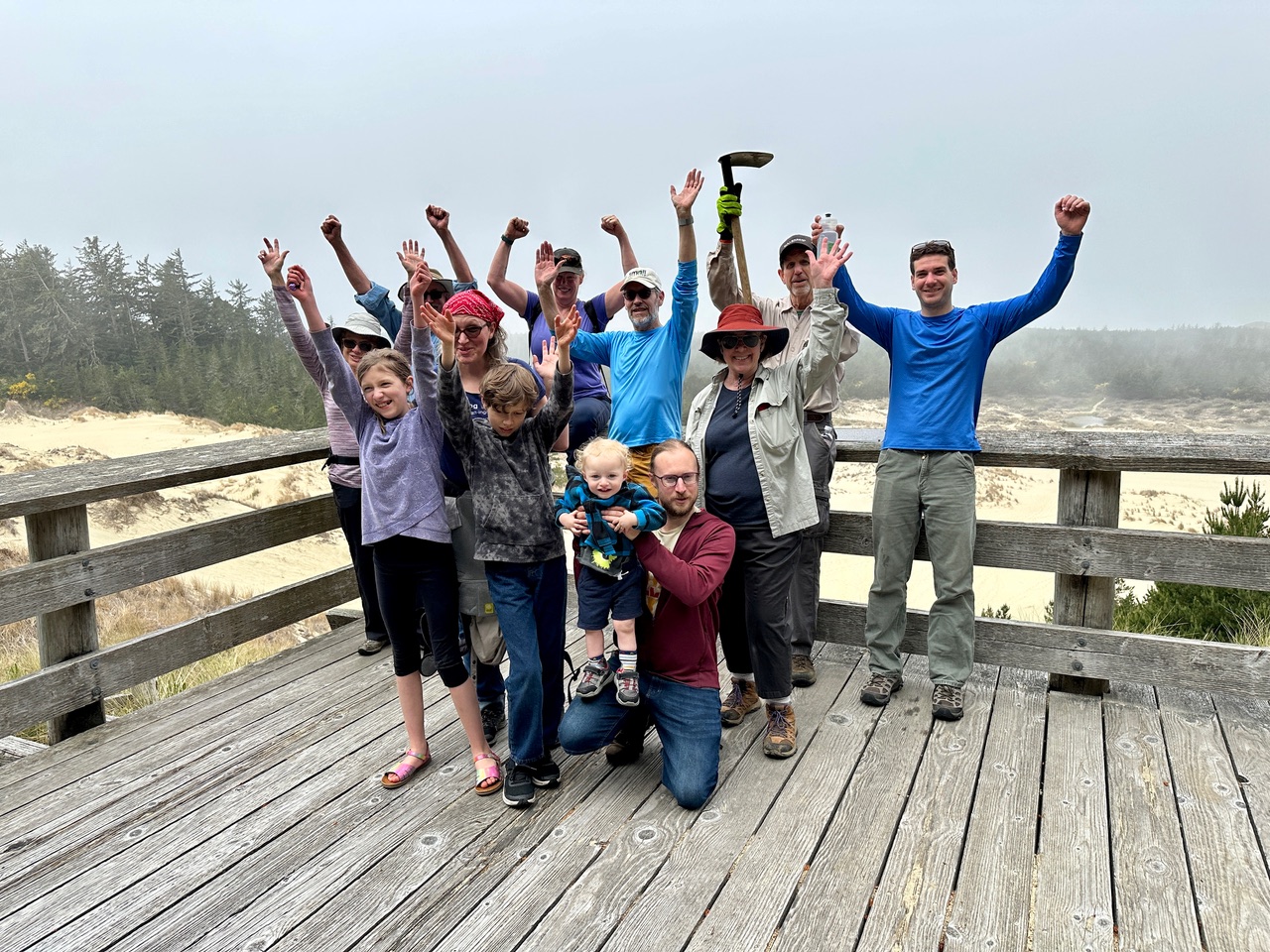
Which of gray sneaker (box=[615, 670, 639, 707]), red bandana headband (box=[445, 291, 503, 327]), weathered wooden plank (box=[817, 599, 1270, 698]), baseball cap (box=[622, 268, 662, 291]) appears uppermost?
baseball cap (box=[622, 268, 662, 291])

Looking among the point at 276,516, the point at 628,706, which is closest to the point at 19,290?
the point at 276,516

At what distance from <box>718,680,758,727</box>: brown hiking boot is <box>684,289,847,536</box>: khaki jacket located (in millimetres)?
779

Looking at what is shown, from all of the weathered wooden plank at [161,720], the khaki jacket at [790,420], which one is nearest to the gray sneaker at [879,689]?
the khaki jacket at [790,420]

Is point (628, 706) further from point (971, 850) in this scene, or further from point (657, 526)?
point (971, 850)

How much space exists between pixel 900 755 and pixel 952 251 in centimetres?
212

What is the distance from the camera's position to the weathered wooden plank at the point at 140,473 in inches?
131

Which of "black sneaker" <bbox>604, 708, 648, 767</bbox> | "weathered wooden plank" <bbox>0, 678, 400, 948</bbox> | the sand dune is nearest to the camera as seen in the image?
"weathered wooden plank" <bbox>0, 678, 400, 948</bbox>

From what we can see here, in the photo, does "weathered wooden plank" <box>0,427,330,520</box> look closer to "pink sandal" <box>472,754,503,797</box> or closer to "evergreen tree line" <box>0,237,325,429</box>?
"pink sandal" <box>472,754,503,797</box>

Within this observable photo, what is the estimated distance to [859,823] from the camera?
277 cm

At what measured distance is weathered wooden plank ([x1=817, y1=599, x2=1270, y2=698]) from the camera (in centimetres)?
355

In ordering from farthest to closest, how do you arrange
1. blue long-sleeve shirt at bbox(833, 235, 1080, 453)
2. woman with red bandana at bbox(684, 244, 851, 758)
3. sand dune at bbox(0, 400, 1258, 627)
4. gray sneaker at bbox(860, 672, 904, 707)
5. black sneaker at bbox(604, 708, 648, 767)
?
sand dune at bbox(0, 400, 1258, 627), gray sneaker at bbox(860, 672, 904, 707), blue long-sleeve shirt at bbox(833, 235, 1080, 453), woman with red bandana at bbox(684, 244, 851, 758), black sneaker at bbox(604, 708, 648, 767)

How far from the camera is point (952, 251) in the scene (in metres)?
3.64

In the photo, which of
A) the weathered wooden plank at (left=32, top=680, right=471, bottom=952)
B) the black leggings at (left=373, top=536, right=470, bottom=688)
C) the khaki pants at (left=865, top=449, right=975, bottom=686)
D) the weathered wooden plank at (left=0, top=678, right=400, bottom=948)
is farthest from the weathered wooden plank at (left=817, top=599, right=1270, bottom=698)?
the weathered wooden plank at (left=0, top=678, right=400, bottom=948)

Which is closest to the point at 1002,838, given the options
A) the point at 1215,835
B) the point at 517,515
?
the point at 1215,835
